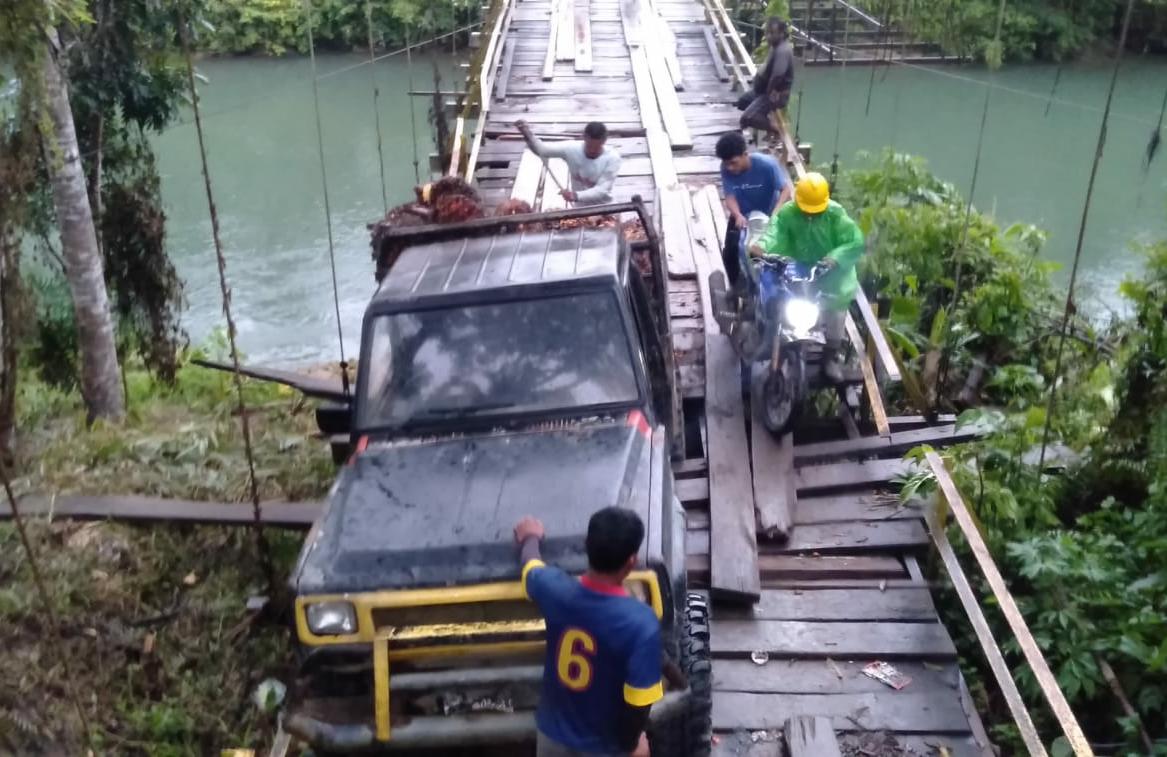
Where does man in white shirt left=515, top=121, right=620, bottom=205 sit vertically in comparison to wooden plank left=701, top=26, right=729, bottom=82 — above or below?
above

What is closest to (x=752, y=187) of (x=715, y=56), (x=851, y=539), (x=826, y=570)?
(x=851, y=539)

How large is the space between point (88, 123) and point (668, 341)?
6.95m

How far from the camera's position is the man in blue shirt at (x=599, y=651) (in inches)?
118

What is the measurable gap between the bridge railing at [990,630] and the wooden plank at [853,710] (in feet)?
0.98

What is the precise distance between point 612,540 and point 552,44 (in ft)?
47.4

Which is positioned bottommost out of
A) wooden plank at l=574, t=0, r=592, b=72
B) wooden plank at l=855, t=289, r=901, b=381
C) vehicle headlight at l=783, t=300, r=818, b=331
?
wooden plank at l=855, t=289, r=901, b=381

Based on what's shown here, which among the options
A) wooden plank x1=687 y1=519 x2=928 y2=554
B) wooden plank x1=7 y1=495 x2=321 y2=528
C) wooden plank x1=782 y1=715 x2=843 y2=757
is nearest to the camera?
wooden plank x1=782 y1=715 x2=843 y2=757

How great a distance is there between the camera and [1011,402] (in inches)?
356

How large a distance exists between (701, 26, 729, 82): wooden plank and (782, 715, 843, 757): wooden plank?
37.8 ft

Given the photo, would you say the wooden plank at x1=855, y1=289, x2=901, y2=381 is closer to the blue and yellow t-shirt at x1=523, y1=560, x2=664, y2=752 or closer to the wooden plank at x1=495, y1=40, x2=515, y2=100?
the blue and yellow t-shirt at x1=523, y1=560, x2=664, y2=752

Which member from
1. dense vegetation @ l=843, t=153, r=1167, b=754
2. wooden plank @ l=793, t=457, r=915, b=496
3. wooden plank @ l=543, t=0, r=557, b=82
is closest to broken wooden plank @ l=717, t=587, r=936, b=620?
dense vegetation @ l=843, t=153, r=1167, b=754

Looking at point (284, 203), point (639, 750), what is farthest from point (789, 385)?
point (284, 203)

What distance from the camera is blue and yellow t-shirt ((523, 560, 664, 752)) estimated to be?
301 centimetres

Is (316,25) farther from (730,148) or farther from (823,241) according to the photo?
(823,241)
